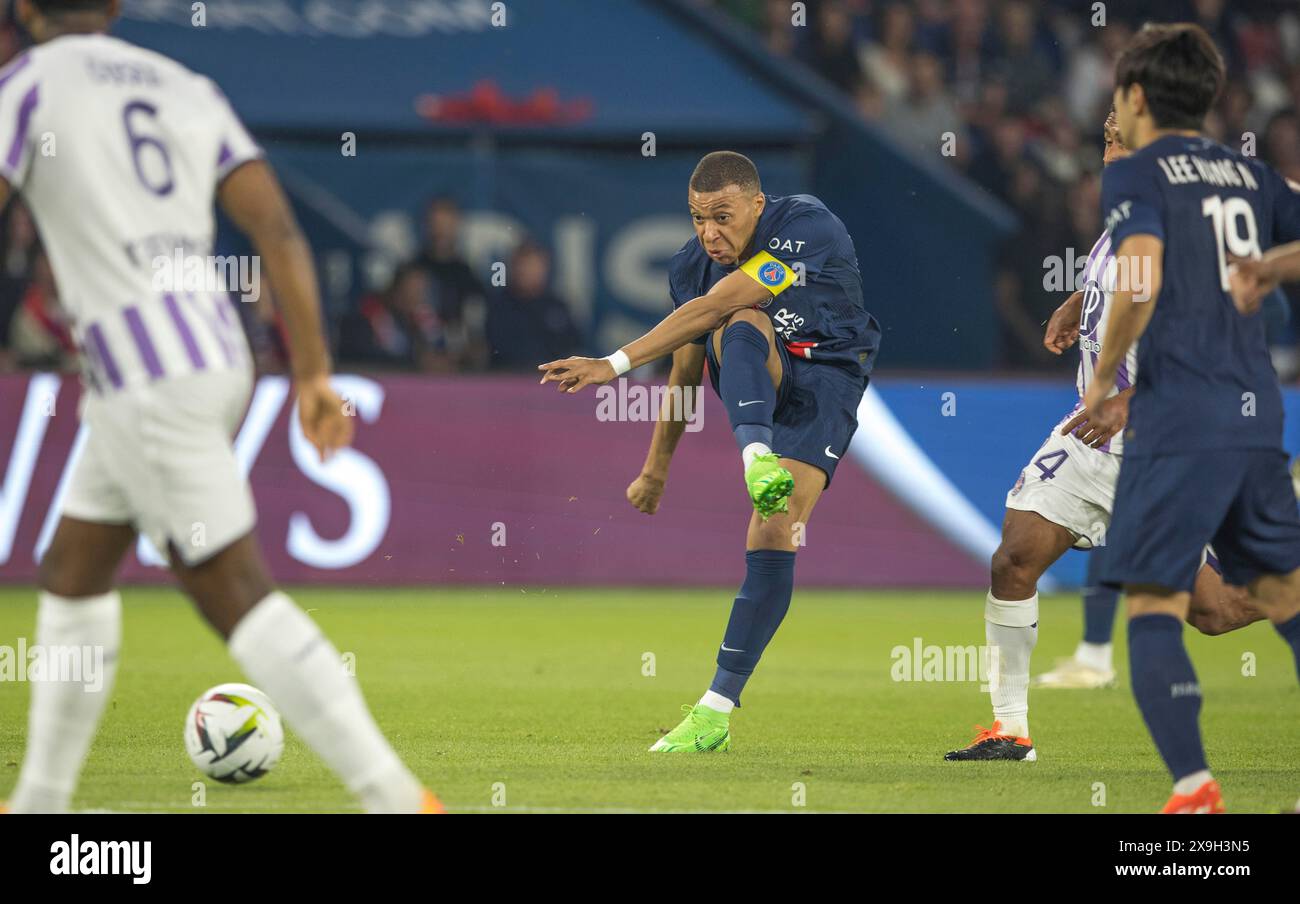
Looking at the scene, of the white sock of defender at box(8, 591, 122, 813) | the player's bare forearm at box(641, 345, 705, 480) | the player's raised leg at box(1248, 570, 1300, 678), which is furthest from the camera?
the player's bare forearm at box(641, 345, 705, 480)

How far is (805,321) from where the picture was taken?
7070 millimetres

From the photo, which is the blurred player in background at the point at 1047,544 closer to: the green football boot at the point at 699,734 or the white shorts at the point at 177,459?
the green football boot at the point at 699,734

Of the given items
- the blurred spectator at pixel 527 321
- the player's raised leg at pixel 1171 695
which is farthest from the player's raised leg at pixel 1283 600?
the blurred spectator at pixel 527 321

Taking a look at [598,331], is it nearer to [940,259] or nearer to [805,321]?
[940,259]

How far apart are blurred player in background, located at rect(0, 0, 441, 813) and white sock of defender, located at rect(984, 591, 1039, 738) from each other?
298 centimetres

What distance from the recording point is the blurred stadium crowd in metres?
14.0

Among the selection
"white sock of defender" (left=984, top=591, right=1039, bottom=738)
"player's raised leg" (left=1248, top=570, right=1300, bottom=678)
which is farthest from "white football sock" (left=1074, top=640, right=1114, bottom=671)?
"player's raised leg" (left=1248, top=570, right=1300, bottom=678)

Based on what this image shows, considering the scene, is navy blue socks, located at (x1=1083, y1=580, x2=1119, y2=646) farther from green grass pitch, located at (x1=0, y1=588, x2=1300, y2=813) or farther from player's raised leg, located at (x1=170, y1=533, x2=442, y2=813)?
player's raised leg, located at (x1=170, y1=533, x2=442, y2=813)

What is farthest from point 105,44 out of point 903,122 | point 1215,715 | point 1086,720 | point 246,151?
point 903,122

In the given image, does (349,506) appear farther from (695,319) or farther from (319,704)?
(319,704)

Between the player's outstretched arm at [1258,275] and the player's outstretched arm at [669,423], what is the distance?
2657 mm

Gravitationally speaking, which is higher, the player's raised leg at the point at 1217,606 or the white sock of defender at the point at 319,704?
the player's raised leg at the point at 1217,606

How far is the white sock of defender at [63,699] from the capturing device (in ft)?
14.8

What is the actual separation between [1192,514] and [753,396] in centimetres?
214
